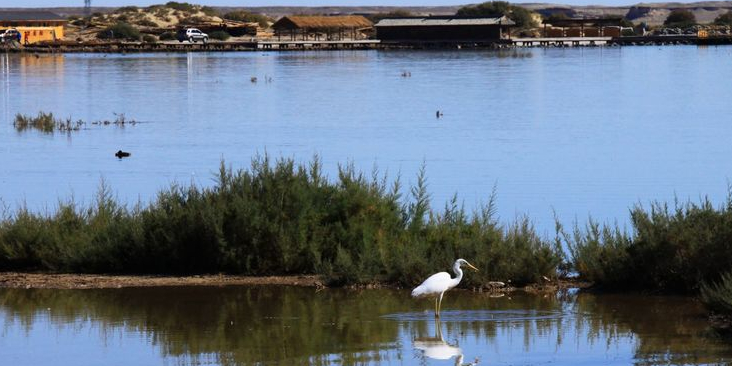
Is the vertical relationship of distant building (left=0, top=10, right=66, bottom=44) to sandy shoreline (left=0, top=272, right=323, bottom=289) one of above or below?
above

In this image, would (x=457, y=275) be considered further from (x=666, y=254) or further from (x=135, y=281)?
(x=135, y=281)

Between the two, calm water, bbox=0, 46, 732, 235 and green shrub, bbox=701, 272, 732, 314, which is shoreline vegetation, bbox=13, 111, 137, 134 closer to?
calm water, bbox=0, 46, 732, 235

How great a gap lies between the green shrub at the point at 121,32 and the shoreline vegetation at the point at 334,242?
13049cm

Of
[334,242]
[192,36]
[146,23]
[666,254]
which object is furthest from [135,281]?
[146,23]

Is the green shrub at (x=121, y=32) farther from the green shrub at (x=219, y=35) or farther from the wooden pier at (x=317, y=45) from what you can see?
the wooden pier at (x=317, y=45)

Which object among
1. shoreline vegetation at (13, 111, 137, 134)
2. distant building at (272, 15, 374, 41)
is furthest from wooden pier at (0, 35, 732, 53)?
shoreline vegetation at (13, 111, 137, 134)

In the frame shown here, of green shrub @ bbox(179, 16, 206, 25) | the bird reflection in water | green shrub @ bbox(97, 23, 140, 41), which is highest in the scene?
green shrub @ bbox(179, 16, 206, 25)

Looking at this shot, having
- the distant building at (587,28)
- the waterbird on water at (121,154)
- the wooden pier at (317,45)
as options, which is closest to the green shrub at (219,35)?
the wooden pier at (317,45)

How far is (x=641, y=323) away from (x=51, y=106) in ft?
150

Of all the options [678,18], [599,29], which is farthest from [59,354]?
[678,18]

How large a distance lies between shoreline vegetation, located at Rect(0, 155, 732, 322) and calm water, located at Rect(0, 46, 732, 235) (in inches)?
164

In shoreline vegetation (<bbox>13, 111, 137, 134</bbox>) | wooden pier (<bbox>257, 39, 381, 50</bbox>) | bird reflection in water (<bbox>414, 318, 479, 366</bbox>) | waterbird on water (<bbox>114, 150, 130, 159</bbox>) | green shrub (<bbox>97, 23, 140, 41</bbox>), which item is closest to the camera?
bird reflection in water (<bbox>414, 318, 479, 366</bbox>)

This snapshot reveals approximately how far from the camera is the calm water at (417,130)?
2596cm

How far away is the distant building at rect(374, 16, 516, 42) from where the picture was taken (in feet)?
445
